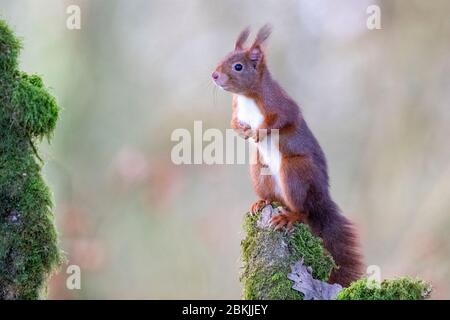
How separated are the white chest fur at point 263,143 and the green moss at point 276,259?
59 centimetres

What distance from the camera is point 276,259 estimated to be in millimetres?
3869

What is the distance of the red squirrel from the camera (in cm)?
449

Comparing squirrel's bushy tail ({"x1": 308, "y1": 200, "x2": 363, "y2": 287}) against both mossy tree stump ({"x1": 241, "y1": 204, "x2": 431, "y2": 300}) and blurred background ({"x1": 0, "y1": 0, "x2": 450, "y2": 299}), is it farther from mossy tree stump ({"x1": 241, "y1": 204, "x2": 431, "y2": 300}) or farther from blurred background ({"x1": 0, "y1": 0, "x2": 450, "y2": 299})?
blurred background ({"x1": 0, "y1": 0, "x2": 450, "y2": 299})

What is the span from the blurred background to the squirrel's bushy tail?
3.55 metres

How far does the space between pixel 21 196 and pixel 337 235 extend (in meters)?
1.58

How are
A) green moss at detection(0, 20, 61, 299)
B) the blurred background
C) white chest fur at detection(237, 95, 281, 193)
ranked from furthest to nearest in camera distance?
the blurred background
white chest fur at detection(237, 95, 281, 193)
green moss at detection(0, 20, 61, 299)

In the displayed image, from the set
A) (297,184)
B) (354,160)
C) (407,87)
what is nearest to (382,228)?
(354,160)

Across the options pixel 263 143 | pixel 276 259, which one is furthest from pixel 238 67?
pixel 276 259

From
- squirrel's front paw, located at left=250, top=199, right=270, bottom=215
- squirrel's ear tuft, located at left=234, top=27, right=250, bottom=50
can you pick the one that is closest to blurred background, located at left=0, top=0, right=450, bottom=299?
squirrel's ear tuft, located at left=234, top=27, right=250, bottom=50

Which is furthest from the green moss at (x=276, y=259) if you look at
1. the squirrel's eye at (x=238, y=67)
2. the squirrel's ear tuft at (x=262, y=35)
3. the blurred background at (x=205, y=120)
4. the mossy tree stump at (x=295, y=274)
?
the blurred background at (x=205, y=120)

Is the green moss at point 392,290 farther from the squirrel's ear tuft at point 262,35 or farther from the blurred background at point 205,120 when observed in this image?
the blurred background at point 205,120

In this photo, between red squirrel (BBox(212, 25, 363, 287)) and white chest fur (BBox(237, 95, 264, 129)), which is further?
white chest fur (BBox(237, 95, 264, 129))
